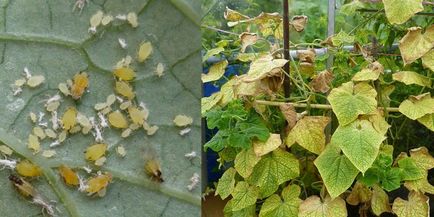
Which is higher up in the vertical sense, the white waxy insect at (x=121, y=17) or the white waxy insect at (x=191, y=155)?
the white waxy insect at (x=121, y=17)

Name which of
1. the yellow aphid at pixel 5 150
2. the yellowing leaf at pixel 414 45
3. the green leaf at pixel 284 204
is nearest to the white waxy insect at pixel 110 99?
the yellow aphid at pixel 5 150

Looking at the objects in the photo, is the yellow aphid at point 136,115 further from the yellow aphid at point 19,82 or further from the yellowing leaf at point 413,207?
the yellowing leaf at point 413,207

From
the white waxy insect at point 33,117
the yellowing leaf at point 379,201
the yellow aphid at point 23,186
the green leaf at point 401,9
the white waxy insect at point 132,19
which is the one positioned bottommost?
the yellowing leaf at point 379,201

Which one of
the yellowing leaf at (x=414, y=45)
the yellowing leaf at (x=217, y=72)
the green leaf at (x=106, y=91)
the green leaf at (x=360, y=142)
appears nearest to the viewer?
the green leaf at (x=106, y=91)

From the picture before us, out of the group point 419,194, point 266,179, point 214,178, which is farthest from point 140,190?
point 214,178

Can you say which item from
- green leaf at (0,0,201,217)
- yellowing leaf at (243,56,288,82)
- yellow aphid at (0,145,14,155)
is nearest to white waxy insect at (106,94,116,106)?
green leaf at (0,0,201,217)

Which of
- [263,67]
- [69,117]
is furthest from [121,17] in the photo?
[263,67]

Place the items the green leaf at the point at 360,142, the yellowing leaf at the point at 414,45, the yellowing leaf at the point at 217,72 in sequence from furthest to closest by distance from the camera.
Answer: the yellowing leaf at the point at 217,72 → the yellowing leaf at the point at 414,45 → the green leaf at the point at 360,142
